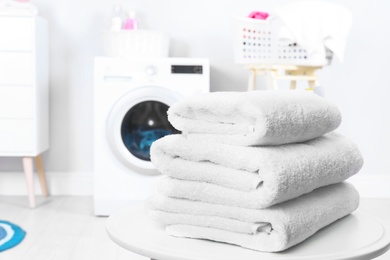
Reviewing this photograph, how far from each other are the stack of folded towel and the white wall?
8.48ft

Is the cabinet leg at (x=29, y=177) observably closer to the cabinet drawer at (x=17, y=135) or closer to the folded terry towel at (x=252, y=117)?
the cabinet drawer at (x=17, y=135)

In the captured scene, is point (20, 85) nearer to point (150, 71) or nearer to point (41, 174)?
point (41, 174)

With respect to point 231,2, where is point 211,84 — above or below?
below

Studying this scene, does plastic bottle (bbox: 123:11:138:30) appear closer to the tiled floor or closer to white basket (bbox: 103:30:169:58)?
white basket (bbox: 103:30:169:58)

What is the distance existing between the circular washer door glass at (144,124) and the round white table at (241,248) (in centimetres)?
199

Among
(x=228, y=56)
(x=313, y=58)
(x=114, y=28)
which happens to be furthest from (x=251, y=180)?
(x=228, y=56)

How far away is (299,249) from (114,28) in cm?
252

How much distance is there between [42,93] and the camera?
10.5 feet

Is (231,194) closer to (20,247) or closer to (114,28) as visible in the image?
(20,247)

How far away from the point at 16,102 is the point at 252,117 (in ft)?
8.07

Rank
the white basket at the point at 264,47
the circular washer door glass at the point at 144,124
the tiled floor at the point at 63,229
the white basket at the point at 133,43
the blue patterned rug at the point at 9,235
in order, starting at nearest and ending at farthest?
the tiled floor at the point at 63,229
the blue patterned rug at the point at 9,235
the white basket at the point at 264,47
the circular washer door glass at the point at 144,124
the white basket at the point at 133,43

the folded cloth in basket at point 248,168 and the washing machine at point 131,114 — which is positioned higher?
the folded cloth in basket at point 248,168

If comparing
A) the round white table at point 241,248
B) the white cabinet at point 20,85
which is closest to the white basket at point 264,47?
the white cabinet at point 20,85

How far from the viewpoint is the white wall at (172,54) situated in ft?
11.1
